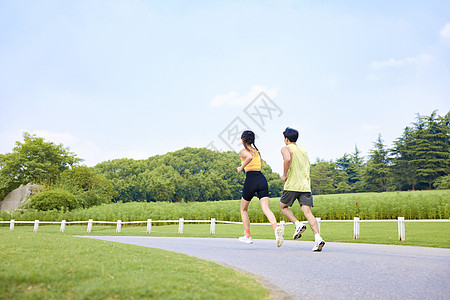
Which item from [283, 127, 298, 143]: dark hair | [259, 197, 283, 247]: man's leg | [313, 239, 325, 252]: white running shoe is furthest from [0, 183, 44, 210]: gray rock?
[313, 239, 325, 252]: white running shoe

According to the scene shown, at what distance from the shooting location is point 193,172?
6944 cm

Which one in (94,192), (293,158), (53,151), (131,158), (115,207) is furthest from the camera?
(131,158)

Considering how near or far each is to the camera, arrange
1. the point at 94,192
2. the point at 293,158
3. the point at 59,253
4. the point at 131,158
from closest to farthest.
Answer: the point at 59,253, the point at 293,158, the point at 94,192, the point at 131,158

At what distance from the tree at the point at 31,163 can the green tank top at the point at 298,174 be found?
136 feet

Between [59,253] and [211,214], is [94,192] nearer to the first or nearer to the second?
[211,214]

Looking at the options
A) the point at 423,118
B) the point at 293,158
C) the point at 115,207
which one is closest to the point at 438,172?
the point at 423,118

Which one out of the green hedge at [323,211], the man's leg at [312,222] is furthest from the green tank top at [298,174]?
the green hedge at [323,211]

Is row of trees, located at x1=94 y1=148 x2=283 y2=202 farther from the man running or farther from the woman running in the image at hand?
the man running

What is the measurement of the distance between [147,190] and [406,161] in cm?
4025

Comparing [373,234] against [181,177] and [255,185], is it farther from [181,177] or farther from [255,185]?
[181,177]

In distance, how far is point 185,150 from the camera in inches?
2916

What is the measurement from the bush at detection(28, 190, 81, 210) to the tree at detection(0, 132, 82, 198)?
16002 millimetres

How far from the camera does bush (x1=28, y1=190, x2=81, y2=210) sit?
88.5 feet

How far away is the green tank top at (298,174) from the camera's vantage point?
660 centimetres
